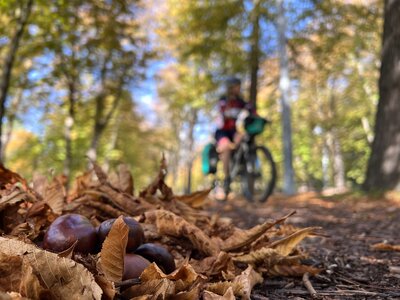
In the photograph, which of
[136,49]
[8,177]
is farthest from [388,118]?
[136,49]

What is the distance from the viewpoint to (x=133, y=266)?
1100 millimetres

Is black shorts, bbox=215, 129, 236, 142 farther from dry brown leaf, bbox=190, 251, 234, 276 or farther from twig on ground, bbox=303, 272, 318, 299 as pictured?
dry brown leaf, bbox=190, 251, 234, 276

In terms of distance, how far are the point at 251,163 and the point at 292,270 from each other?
5758 millimetres

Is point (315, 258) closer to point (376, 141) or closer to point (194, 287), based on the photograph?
point (194, 287)

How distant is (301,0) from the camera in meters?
11.1

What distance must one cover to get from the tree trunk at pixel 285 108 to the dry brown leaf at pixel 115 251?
9591 mm

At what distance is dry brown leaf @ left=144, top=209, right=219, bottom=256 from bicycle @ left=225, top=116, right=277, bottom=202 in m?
5.42

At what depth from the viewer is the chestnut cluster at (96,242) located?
43.6 inches

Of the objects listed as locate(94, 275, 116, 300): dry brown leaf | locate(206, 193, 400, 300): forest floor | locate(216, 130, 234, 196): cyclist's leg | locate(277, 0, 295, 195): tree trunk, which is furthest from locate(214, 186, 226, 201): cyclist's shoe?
locate(94, 275, 116, 300): dry brown leaf

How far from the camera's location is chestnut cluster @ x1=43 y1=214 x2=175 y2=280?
3.64 ft

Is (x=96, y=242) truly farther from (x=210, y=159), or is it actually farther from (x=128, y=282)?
(x=210, y=159)

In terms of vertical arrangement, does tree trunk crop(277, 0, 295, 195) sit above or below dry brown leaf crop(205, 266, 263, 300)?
above

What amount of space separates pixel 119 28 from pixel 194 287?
40.5ft

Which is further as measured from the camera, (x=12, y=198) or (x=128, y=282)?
(x=12, y=198)
